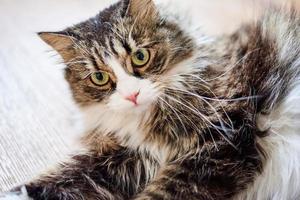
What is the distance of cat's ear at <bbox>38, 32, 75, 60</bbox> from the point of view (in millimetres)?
866

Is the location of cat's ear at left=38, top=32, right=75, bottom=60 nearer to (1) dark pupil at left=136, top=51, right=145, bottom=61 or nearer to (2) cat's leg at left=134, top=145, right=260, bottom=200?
(1) dark pupil at left=136, top=51, right=145, bottom=61

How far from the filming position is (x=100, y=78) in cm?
84

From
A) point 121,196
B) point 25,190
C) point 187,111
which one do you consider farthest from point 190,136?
point 25,190

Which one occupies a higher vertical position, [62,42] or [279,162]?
[62,42]

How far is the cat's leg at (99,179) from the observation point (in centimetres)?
87

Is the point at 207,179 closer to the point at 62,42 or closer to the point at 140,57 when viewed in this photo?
the point at 140,57

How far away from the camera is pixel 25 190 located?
0.87 metres

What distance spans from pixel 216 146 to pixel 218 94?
0.09m

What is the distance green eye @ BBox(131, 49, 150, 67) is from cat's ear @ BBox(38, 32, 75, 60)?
12 centimetres

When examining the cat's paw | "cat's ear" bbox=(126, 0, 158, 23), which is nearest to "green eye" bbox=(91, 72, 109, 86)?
"cat's ear" bbox=(126, 0, 158, 23)

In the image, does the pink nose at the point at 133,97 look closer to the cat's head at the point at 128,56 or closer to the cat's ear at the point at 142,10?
the cat's head at the point at 128,56

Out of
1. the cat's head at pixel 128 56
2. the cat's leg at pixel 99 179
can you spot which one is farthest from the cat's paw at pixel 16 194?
the cat's head at pixel 128 56

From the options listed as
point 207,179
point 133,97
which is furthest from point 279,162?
point 133,97

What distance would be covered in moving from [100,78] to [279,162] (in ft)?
1.10
